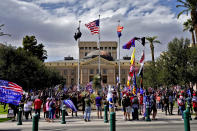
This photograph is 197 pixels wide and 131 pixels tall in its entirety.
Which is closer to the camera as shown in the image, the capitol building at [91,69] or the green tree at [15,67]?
the green tree at [15,67]

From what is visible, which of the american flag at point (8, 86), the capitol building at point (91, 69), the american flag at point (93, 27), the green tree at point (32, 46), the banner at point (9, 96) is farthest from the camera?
the capitol building at point (91, 69)

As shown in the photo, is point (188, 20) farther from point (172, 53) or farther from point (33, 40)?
point (33, 40)

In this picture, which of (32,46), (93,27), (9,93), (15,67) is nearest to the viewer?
(9,93)

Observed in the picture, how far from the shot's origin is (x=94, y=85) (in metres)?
49.8

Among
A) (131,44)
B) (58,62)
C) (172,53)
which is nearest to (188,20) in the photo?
(172,53)

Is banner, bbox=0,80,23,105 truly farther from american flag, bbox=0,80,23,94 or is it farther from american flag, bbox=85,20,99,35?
american flag, bbox=85,20,99,35

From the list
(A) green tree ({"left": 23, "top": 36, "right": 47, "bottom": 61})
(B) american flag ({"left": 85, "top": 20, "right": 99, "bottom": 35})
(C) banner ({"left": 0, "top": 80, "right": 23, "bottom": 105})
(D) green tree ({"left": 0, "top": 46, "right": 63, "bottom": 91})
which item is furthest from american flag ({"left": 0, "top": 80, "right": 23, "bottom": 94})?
(A) green tree ({"left": 23, "top": 36, "right": 47, "bottom": 61})

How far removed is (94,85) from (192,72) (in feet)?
93.2

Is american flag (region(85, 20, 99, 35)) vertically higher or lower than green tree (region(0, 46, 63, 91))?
higher

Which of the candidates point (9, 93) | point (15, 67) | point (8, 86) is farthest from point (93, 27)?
point (9, 93)

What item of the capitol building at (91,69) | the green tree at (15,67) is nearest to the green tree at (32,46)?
the green tree at (15,67)

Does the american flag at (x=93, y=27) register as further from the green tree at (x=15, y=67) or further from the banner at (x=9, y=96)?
the banner at (x=9, y=96)

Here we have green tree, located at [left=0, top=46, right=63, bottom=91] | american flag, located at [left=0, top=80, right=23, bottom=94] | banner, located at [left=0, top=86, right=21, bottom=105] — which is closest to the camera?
banner, located at [left=0, top=86, right=21, bottom=105]

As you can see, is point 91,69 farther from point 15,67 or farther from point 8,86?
point 8,86
